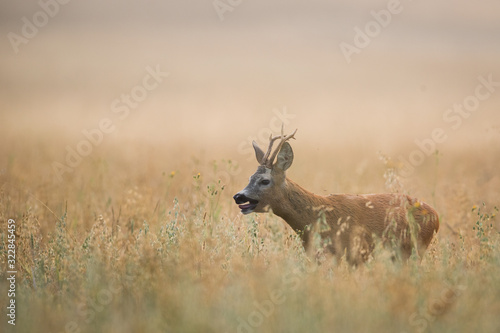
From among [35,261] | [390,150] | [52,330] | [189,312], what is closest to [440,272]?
[189,312]

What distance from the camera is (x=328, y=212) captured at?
8695 mm

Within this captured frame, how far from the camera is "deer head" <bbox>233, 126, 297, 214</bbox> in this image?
8438 millimetres

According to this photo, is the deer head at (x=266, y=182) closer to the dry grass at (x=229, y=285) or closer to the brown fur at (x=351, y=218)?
the brown fur at (x=351, y=218)

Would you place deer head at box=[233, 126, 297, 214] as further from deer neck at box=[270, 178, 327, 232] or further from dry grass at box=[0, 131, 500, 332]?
dry grass at box=[0, 131, 500, 332]

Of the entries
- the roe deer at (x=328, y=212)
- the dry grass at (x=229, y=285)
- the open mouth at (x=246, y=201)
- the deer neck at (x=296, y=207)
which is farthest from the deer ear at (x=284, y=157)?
the dry grass at (x=229, y=285)

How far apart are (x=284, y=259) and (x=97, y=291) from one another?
193 cm

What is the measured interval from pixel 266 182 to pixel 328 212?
0.88 m

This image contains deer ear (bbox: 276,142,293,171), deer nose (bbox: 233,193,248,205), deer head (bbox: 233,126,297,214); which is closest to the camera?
deer nose (bbox: 233,193,248,205)

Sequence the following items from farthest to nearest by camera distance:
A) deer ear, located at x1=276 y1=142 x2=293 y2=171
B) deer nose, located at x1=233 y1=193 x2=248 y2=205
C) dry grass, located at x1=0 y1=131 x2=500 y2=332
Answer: deer ear, located at x1=276 y1=142 x2=293 y2=171, deer nose, located at x1=233 y1=193 x2=248 y2=205, dry grass, located at x1=0 y1=131 x2=500 y2=332

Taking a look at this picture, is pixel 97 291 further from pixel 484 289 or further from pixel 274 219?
pixel 484 289

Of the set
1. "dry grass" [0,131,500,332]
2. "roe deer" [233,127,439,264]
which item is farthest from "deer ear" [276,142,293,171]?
"dry grass" [0,131,500,332]

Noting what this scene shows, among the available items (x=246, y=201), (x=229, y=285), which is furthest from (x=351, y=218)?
(x=229, y=285)

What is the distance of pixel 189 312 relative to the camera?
5.82m

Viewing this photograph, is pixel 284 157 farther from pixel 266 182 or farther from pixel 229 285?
pixel 229 285
